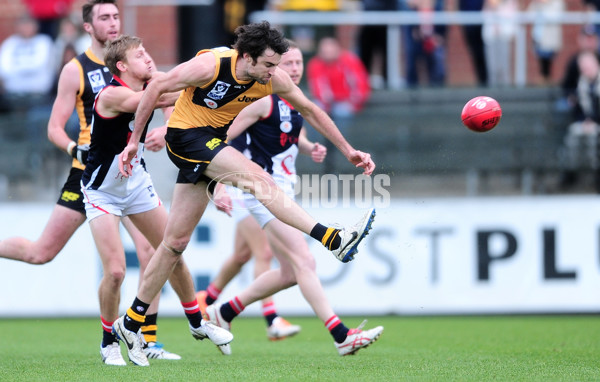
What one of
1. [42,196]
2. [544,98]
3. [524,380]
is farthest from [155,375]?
[544,98]

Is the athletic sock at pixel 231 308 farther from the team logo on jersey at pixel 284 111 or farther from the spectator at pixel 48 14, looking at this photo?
the spectator at pixel 48 14

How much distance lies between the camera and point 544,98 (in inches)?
496

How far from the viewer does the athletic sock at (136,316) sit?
21.8 ft

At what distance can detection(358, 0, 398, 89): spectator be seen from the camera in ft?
43.8

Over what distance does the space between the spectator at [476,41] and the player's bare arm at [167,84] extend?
25.4 ft

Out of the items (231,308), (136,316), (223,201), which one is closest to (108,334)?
(136,316)

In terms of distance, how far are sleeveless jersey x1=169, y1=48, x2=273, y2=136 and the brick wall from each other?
24.9ft

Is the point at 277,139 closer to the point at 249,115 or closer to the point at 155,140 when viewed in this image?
the point at 249,115

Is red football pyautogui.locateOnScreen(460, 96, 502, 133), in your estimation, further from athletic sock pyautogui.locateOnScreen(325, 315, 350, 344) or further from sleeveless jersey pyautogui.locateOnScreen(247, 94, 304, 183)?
athletic sock pyautogui.locateOnScreen(325, 315, 350, 344)

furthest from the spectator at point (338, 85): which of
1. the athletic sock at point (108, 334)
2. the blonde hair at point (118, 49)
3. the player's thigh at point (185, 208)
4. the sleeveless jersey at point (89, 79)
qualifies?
the athletic sock at point (108, 334)

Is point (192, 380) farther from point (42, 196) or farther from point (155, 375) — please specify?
point (42, 196)

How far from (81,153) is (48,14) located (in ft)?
24.7

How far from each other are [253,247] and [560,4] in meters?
7.11

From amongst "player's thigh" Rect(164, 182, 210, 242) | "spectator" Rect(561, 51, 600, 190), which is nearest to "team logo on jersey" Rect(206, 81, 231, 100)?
"player's thigh" Rect(164, 182, 210, 242)
